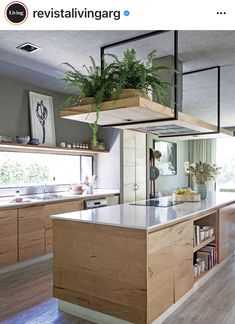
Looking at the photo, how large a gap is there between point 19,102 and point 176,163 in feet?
17.9

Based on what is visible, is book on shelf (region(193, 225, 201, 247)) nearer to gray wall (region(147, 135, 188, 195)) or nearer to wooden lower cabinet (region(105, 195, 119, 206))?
wooden lower cabinet (region(105, 195, 119, 206))

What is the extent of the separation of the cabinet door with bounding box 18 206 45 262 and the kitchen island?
1329mm

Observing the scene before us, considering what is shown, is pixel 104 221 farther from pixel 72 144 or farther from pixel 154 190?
pixel 154 190

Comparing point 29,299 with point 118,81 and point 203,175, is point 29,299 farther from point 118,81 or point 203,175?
point 203,175

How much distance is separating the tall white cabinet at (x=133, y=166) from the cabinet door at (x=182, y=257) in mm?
2850

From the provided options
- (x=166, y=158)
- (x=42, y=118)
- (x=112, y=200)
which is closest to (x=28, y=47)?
(x=42, y=118)

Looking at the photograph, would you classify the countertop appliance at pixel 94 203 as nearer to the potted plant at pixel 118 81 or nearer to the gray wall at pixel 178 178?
the potted plant at pixel 118 81

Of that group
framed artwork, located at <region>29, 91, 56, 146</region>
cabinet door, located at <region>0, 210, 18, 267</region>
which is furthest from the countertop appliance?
cabinet door, located at <region>0, 210, 18, 267</region>

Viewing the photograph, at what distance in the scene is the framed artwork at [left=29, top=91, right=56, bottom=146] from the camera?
183 inches

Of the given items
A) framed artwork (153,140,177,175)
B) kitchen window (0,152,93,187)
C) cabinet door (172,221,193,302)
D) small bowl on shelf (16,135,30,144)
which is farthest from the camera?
framed artwork (153,140,177,175)

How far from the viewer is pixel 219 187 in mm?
8984
